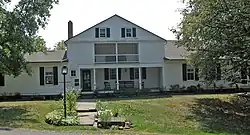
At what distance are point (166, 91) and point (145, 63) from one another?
322 centimetres

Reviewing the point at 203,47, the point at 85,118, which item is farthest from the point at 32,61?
the point at 85,118

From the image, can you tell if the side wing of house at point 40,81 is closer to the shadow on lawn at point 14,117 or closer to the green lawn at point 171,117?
the green lawn at point 171,117

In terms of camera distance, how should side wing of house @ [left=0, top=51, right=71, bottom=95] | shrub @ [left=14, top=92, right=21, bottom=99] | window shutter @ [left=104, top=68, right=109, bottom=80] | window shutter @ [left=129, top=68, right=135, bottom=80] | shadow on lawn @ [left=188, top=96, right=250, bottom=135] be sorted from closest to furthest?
shadow on lawn @ [left=188, top=96, right=250, bottom=135]
shrub @ [left=14, top=92, right=21, bottom=99]
side wing of house @ [left=0, top=51, right=71, bottom=95]
window shutter @ [left=104, top=68, right=109, bottom=80]
window shutter @ [left=129, top=68, right=135, bottom=80]

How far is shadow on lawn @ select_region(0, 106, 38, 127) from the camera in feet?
57.0

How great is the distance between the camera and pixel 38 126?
667 inches

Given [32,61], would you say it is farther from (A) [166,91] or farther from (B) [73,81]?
(A) [166,91]

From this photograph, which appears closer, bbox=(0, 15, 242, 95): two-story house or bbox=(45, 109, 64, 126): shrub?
bbox=(45, 109, 64, 126): shrub

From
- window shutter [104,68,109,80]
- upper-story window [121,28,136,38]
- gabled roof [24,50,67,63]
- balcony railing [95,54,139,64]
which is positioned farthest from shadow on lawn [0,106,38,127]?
upper-story window [121,28,136,38]

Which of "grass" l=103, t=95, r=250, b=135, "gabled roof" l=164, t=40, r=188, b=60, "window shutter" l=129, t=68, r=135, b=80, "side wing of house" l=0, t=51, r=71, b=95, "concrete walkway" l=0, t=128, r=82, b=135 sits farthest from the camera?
"window shutter" l=129, t=68, r=135, b=80

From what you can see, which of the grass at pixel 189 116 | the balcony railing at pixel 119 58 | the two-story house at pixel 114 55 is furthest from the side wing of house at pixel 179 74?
the grass at pixel 189 116

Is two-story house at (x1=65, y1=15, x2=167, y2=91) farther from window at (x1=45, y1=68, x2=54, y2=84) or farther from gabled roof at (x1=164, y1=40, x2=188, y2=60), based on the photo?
window at (x1=45, y1=68, x2=54, y2=84)

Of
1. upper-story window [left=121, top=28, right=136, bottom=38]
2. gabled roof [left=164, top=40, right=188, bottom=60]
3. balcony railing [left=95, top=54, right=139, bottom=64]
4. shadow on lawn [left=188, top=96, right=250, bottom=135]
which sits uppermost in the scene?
upper-story window [left=121, top=28, right=136, bottom=38]

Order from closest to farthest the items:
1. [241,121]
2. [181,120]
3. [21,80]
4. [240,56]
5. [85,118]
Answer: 1. [85,118]
2. [181,120]
3. [241,121]
4. [240,56]
5. [21,80]

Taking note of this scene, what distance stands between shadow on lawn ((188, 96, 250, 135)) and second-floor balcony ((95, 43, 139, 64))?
39.0 ft
